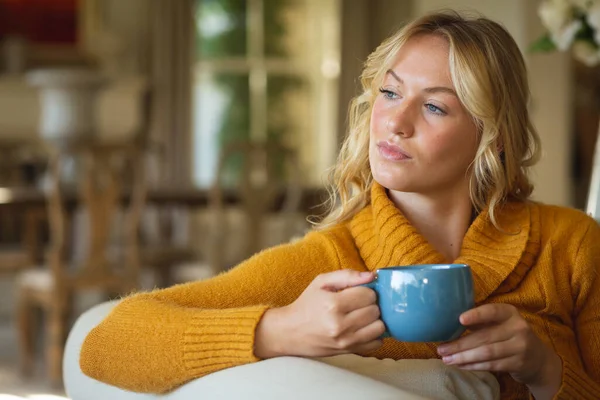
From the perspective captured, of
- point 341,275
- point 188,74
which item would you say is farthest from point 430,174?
point 188,74

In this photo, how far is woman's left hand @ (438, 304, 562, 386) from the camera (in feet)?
2.98

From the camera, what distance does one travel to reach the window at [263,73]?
6840mm

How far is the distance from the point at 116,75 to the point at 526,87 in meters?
5.81

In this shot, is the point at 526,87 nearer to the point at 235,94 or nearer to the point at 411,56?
the point at 411,56

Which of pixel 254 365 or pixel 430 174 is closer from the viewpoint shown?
pixel 254 365

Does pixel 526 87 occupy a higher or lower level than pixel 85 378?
higher

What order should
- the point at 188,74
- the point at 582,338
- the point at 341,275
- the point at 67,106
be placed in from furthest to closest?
the point at 188,74
the point at 67,106
the point at 582,338
the point at 341,275

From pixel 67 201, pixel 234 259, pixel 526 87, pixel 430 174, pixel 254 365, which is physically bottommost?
pixel 234 259

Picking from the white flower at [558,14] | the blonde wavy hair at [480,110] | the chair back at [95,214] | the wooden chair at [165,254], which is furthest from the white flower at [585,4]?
the wooden chair at [165,254]

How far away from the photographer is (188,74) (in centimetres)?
670

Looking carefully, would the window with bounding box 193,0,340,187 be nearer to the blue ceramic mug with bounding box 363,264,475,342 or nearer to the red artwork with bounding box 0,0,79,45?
the red artwork with bounding box 0,0,79,45

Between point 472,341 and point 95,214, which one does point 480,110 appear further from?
point 95,214

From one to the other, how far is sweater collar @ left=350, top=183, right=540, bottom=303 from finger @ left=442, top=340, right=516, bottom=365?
0.22 m

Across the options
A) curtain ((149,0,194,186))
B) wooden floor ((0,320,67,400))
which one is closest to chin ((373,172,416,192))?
wooden floor ((0,320,67,400))
